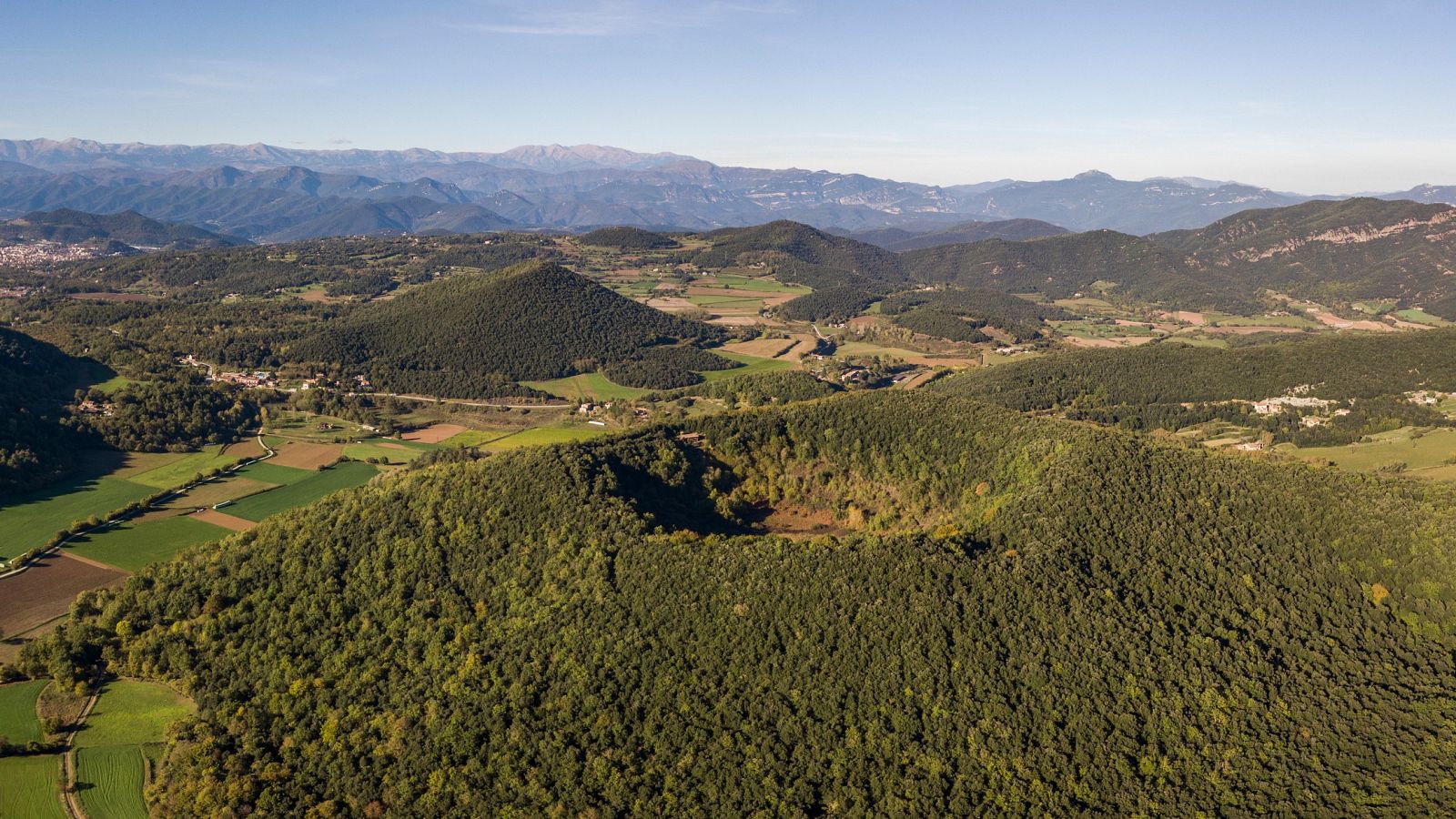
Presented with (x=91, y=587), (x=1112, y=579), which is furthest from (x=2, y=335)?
(x=1112, y=579)

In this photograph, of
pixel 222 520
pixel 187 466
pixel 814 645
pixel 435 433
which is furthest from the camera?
pixel 435 433

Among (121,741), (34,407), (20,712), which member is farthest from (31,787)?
(34,407)

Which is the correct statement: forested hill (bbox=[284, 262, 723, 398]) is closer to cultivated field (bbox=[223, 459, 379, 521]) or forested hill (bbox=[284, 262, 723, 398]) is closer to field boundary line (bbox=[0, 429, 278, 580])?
field boundary line (bbox=[0, 429, 278, 580])

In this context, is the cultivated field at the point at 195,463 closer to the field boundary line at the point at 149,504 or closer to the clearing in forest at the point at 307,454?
the field boundary line at the point at 149,504

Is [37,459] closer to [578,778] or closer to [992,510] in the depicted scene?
[578,778]

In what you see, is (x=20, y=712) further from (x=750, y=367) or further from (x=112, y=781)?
(x=750, y=367)
